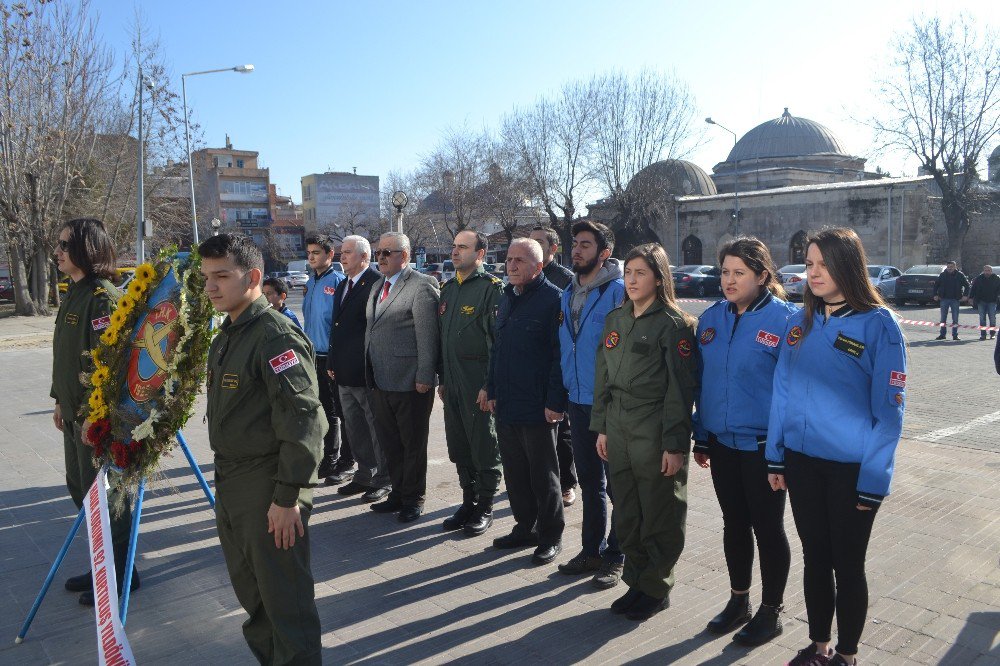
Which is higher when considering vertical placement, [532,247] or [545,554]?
[532,247]

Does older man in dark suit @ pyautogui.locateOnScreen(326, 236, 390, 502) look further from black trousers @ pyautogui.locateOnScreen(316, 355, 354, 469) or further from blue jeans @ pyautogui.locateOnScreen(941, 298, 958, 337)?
blue jeans @ pyautogui.locateOnScreen(941, 298, 958, 337)

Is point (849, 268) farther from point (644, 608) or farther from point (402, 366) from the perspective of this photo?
point (402, 366)

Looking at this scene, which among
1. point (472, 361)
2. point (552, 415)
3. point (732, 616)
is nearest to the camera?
point (732, 616)

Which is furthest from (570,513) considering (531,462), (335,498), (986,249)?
(986,249)

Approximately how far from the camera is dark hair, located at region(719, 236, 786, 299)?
12.9 ft

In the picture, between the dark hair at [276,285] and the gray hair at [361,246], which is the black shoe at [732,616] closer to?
the gray hair at [361,246]

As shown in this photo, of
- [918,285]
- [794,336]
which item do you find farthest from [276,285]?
[918,285]

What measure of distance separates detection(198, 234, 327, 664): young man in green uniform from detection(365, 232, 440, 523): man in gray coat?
2622mm

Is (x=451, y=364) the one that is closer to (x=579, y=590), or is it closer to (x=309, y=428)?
(x=579, y=590)

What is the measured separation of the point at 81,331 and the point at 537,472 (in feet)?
9.51

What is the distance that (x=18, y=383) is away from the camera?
13586 millimetres

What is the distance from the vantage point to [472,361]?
568 cm

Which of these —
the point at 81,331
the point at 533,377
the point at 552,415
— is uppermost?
the point at 81,331

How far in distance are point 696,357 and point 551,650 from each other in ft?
5.45
